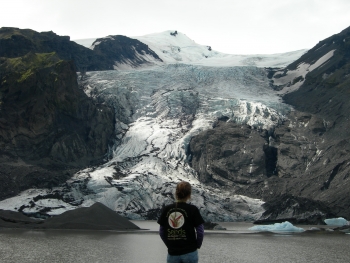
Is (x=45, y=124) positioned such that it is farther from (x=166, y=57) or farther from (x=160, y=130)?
(x=166, y=57)

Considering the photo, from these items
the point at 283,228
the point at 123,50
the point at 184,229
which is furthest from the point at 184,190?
the point at 123,50

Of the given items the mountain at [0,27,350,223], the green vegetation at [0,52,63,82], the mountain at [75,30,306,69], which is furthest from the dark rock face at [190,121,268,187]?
the mountain at [75,30,306,69]

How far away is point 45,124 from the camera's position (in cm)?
11138

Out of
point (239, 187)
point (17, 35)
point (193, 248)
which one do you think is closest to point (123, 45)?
point (17, 35)

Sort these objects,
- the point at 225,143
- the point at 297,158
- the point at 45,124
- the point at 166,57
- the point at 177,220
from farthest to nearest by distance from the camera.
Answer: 1. the point at 166,57
2. the point at 225,143
3. the point at 45,124
4. the point at 297,158
5. the point at 177,220

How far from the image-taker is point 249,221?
89.8 metres

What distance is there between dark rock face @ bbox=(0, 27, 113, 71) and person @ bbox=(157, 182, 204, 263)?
13539 cm

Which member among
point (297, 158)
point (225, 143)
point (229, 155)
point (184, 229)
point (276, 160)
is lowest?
point (276, 160)

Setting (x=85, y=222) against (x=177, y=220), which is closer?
(x=177, y=220)

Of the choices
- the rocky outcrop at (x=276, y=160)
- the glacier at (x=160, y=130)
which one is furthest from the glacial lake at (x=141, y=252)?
the rocky outcrop at (x=276, y=160)

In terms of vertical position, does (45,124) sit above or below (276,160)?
above

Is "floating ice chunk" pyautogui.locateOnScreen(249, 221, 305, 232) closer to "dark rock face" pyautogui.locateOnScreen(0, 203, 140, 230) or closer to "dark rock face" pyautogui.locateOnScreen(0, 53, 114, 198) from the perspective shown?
"dark rock face" pyautogui.locateOnScreen(0, 203, 140, 230)

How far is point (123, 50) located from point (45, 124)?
2609 inches

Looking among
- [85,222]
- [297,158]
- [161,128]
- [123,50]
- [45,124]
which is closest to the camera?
[85,222]
